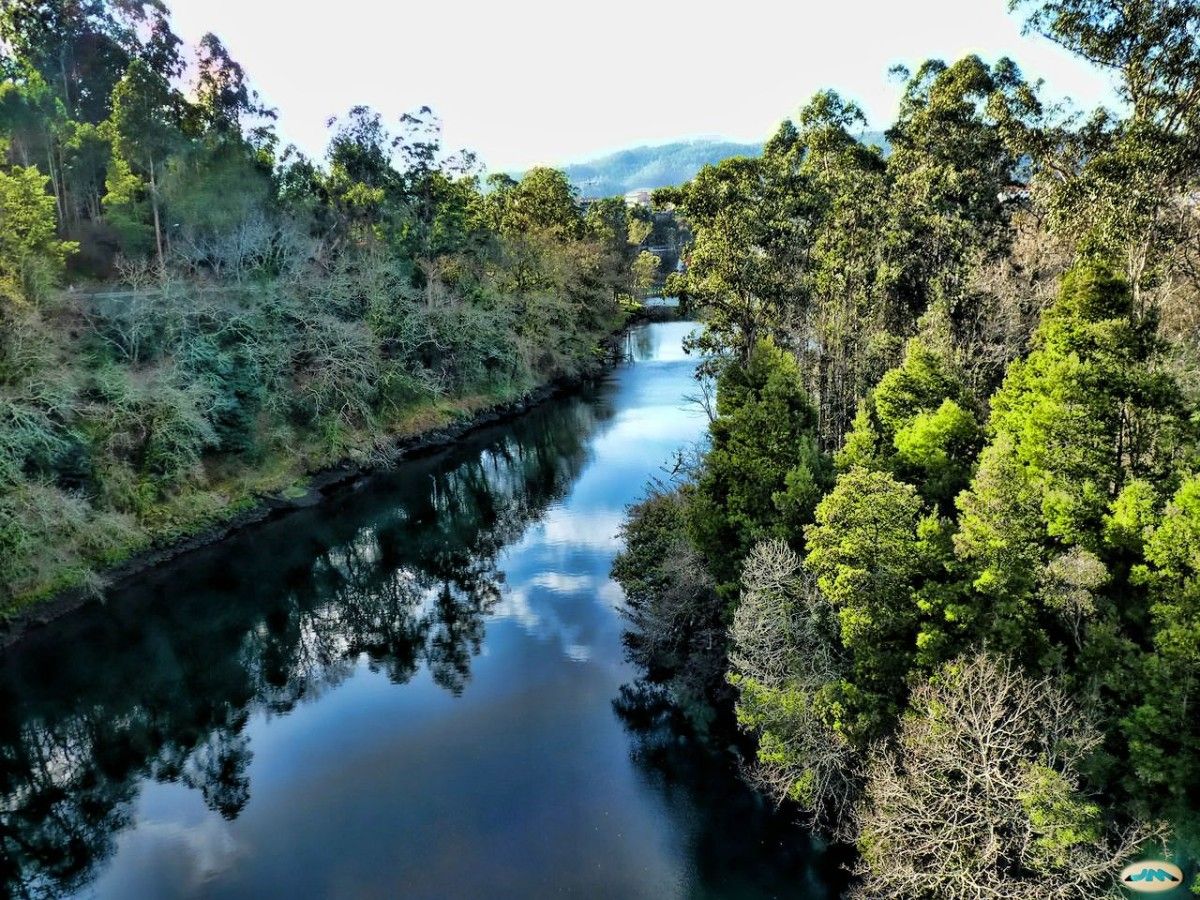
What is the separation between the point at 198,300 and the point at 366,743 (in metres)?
27.0

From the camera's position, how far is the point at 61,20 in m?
47.7

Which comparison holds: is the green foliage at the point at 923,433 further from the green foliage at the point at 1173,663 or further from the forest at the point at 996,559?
the green foliage at the point at 1173,663

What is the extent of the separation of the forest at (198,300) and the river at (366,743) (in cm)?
459

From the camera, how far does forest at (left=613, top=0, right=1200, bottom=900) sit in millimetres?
13578

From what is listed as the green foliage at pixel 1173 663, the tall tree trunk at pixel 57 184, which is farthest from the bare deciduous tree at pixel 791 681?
the tall tree trunk at pixel 57 184

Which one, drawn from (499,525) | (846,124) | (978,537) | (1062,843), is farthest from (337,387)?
(1062,843)

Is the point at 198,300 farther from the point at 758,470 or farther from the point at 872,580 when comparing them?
the point at 872,580

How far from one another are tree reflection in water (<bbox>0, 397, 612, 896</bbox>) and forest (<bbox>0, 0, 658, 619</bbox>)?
9.66ft

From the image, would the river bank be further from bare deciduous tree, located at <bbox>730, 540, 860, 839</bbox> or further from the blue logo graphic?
the blue logo graphic

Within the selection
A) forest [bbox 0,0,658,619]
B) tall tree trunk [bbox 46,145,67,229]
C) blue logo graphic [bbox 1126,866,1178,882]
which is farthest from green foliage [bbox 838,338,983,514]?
tall tree trunk [bbox 46,145,67,229]

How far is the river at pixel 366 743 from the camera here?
17.4 meters

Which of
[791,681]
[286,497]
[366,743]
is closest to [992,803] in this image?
[791,681]

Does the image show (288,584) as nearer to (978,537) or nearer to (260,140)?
(978,537)

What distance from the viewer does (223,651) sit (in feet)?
91.8
